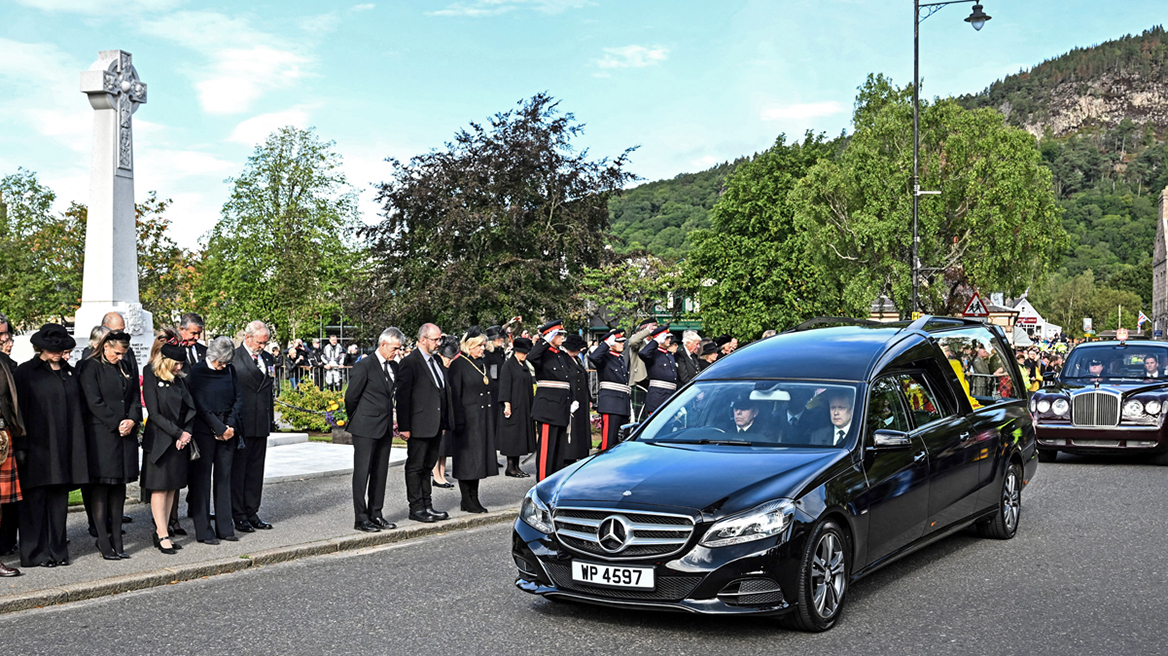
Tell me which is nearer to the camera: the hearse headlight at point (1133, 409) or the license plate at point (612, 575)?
the license plate at point (612, 575)

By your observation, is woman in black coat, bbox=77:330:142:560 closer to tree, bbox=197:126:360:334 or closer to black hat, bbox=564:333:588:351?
black hat, bbox=564:333:588:351

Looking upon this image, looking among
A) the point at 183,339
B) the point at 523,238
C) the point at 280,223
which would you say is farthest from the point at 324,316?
the point at 183,339

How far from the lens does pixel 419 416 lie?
1005cm

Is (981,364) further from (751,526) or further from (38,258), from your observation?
(38,258)

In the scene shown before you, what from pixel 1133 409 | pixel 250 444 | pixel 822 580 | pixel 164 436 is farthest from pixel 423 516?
pixel 1133 409

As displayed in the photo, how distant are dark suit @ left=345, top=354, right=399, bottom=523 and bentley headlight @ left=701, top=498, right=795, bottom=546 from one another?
470cm

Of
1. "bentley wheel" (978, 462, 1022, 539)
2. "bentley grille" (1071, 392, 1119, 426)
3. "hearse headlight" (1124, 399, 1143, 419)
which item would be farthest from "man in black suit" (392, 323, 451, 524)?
"hearse headlight" (1124, 399, 1143, 419)

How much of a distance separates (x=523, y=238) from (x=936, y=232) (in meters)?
17.8

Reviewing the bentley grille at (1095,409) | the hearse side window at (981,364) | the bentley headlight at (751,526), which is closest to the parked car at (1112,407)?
the bentley grille at (1095,409)

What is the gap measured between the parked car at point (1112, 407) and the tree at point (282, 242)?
36.2 meters

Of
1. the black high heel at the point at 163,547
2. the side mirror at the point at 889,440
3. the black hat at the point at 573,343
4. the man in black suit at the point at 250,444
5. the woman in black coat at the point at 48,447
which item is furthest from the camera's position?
the black hat at the point at 573,343

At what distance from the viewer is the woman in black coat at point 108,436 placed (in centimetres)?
830

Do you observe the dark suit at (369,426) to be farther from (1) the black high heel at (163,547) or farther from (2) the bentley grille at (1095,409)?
(2) the bentley grille at (1095,409)

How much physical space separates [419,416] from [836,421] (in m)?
4.48
